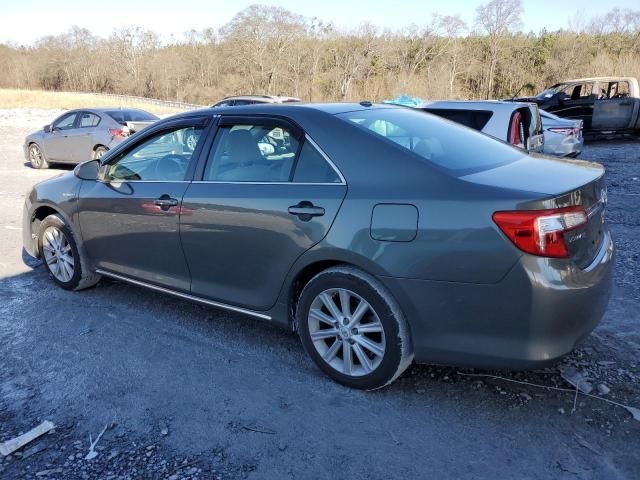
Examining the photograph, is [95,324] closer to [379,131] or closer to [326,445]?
[326,445]

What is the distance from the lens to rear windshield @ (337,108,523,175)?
125 inches

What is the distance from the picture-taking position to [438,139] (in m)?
3.54

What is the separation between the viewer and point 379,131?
3.35 metres

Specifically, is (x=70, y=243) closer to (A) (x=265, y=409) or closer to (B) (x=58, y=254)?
(B) (x=58, y=254)

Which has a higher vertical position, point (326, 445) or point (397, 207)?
point (397, 207)

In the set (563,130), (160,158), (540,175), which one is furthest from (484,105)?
(160,158)

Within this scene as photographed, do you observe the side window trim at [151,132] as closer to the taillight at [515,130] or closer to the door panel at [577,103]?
the taillight at [515,130]

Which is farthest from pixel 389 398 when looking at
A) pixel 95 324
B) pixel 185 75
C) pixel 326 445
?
pixel 185 75

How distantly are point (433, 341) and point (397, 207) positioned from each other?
734 mm

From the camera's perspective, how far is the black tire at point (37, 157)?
1374cm

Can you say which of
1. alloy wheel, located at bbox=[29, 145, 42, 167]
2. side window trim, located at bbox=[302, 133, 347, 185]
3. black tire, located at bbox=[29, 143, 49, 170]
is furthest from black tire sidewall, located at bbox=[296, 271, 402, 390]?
alloy wheel, located at bbox=[29, 145, 42, 167]

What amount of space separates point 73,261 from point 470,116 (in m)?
5.39

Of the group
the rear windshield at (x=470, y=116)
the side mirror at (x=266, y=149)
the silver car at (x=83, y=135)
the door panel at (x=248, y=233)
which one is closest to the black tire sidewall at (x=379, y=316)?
the door panel at (x=248, y=233)

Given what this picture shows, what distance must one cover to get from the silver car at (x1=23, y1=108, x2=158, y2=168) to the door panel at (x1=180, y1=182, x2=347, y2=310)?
9.67 m
